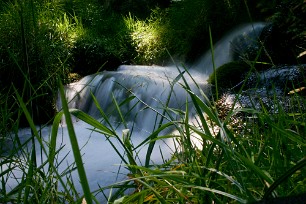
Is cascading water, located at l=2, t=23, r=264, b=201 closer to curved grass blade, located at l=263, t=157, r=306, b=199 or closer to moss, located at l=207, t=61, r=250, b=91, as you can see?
moss, located at l=207, t=61, r=250, b=91

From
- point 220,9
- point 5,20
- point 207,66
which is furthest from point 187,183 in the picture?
point 220,9

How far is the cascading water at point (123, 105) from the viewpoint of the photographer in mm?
4066

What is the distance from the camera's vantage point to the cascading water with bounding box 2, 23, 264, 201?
4.07 metres

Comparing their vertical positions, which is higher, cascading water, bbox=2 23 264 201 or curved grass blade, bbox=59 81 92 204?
curved grass blade, bbox=59 81 92 204

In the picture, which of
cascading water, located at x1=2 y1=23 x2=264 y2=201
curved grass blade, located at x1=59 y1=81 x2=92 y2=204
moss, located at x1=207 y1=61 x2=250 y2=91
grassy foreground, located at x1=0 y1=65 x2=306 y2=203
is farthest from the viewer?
moss, located at x1=207 y1=61 x2=250 y2=91

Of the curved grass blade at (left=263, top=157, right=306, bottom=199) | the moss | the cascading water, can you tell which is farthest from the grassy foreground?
the moss

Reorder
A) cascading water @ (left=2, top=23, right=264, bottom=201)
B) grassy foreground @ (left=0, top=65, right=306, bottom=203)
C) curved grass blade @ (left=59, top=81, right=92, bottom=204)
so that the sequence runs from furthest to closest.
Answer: cascading water @ (left=2, top=23, right=264, bottom=201) < grassy foreground @ (left=0, top=65, right=306, bottom=203) < curved grass blade @ (left=59, top=81, right=92, bottom=204)

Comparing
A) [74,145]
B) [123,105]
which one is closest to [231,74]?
[123,105]

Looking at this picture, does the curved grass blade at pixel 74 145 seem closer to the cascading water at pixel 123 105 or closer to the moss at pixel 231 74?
the cascading water at pixel 123 105

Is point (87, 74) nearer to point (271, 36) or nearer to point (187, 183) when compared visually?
point (271, 36)

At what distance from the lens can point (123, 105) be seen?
248 inches

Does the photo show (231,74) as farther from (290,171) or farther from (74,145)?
(74,145)

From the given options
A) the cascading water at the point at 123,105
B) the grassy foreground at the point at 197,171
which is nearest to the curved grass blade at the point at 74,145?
the grassy foreground at the point at 197,171

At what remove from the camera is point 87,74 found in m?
8.35
